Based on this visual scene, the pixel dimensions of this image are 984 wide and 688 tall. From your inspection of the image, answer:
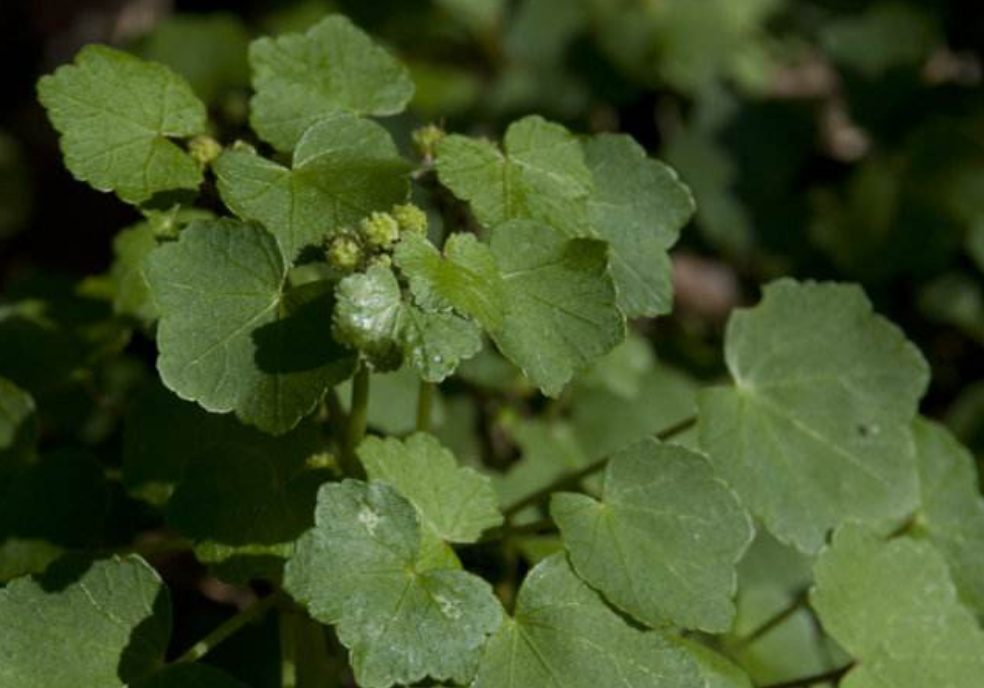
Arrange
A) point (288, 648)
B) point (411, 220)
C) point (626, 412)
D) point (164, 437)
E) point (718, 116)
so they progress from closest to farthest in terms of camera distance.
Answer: point (411, 220) < point (288, 648) < point (164, 437) < point (626, 412) < point (718, 116)

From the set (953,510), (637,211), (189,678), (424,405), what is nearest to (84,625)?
(189,678)

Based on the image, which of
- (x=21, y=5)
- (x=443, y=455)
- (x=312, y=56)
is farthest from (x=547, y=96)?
(x=443, y=455)

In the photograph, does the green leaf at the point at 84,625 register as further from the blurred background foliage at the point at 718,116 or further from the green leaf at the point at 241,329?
the blurred background foliage at the point at 718,116

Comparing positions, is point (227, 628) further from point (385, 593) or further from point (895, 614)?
point (895, 614)

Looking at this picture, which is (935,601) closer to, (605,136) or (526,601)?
(526,601)

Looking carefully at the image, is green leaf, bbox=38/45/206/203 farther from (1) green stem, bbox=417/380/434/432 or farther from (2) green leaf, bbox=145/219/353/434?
(1) green stem, bbox=417/380/434/432

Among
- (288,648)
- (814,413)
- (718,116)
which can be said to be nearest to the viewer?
(288,648)
